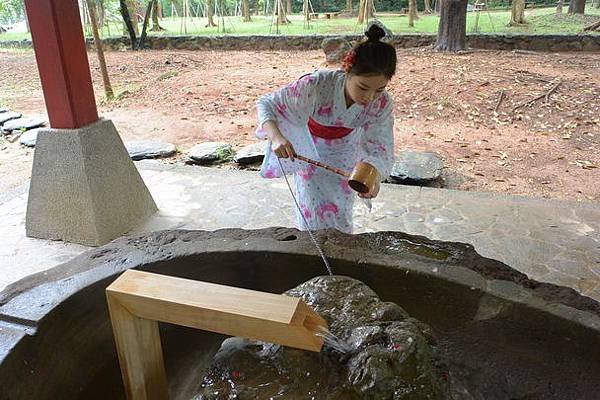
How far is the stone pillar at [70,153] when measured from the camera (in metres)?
3.43

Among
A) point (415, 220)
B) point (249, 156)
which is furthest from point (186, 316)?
point (249, 156)

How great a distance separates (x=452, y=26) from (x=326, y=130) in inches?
331

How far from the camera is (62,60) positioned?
3434mm

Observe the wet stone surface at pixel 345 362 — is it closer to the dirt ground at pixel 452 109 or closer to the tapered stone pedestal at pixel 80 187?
the tapered stone pedestal at pixel 80 187

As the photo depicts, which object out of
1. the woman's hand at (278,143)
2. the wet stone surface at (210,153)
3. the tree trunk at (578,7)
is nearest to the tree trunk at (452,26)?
the wet stone surface at (210,153)

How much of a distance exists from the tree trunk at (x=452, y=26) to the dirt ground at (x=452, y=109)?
393mm

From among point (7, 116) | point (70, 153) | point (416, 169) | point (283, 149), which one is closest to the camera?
point (283, 149)

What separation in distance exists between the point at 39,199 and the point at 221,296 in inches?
117

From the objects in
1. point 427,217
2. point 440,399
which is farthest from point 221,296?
point 427,217

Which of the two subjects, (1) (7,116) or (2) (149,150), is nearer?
(2) (149,150)

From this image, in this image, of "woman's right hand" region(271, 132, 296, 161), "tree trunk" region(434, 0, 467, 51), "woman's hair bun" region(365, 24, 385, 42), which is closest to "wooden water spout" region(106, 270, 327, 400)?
"woman's right hand" region(271, 132, 296, 161)

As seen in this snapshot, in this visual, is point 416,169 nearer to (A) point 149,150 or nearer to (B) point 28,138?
(A) point 149,150

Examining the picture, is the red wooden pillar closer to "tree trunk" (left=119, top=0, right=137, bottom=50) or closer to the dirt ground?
the dirt ground

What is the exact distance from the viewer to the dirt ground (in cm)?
525
